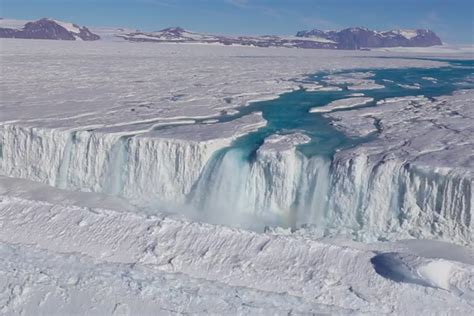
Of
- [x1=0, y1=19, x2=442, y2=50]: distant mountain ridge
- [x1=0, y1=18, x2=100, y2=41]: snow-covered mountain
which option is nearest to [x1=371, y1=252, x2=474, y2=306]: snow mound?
[x1=0, y1=19, x2=442, y2=50]: distant mountain ridge

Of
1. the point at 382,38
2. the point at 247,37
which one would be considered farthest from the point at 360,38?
the point at 247,37

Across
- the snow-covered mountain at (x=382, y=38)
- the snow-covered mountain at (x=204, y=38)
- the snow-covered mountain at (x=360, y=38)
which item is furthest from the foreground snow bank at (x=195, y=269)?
the snow-covered mountain at (x=382, y=38)

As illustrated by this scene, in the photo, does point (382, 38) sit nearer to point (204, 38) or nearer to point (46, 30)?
point (204, 38)

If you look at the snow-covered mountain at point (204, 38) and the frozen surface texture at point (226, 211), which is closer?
the frozen surface texture at point (226, 211)

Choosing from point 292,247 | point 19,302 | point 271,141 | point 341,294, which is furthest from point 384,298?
point 271,141

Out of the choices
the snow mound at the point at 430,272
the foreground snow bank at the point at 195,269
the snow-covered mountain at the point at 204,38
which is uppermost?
the snow-covered mountain at the point at 204,38

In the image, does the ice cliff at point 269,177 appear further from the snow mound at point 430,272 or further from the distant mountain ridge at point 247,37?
the distant mountain ridge at point 247,37
